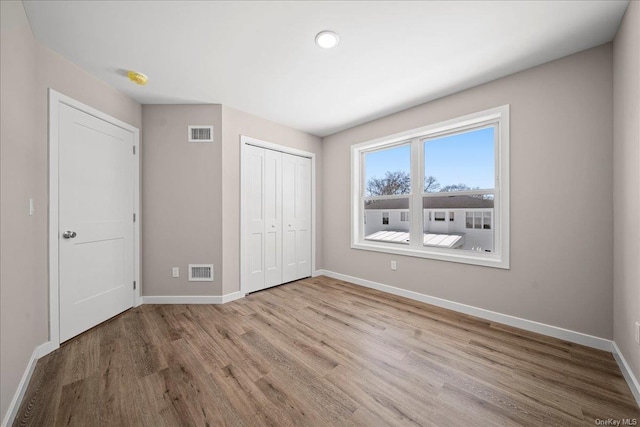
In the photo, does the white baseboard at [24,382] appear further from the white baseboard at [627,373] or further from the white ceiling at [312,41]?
the white baseboard at [627,373]

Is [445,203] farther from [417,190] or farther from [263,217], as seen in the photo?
[263,217]

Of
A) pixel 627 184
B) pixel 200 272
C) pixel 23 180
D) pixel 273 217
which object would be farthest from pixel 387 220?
pixel 23 180

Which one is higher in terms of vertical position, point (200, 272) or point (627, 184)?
point (627, 184)

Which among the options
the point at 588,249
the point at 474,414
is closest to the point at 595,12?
the point at 588,249

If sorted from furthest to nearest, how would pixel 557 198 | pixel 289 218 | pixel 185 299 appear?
pixel 289 218
pixel 185 299
pixel 557 198

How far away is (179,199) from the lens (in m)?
2.98

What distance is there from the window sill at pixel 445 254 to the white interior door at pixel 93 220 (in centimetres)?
315

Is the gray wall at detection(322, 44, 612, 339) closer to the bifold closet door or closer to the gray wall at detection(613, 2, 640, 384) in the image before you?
the gray wall at detection(613, 2, 640, 384)

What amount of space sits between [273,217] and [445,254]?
245 cm

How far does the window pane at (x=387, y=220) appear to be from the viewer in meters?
3.41

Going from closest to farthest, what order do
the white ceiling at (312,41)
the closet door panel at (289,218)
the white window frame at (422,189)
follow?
the white ceiling at (312,41) < the white window frame at (422,189) < the closet door panel at (289,218)

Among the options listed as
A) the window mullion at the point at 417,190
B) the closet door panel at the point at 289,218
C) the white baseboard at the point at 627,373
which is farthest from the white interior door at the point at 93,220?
the white baseboard at the point at 627,373

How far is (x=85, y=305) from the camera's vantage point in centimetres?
228

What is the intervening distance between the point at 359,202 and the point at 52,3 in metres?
3.65
